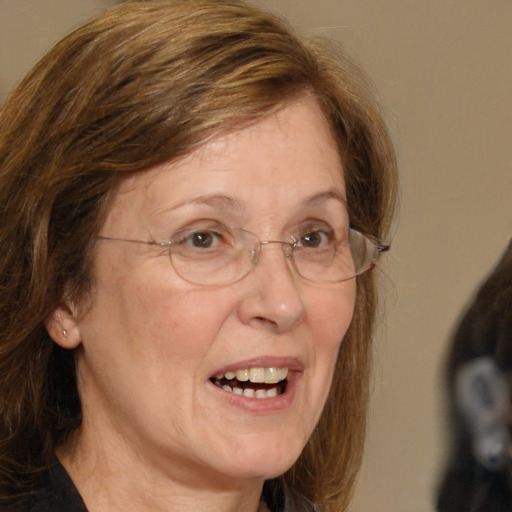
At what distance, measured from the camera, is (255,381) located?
1641mm

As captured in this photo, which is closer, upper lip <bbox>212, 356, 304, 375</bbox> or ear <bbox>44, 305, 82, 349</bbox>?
upper lip <bbox>212, 356, 304, 375</bbox>

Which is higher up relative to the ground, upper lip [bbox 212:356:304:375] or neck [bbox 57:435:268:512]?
upper lip [bbox 212:356:304:375]

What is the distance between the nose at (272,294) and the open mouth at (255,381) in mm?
78

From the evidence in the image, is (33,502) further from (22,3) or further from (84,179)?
(22,3)

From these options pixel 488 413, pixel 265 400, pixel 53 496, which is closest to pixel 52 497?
pixel 53 496

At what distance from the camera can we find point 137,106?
161cm

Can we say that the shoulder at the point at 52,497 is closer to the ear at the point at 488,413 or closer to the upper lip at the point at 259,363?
the upper lip at the point at 259,363

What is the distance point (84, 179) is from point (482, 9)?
4.01 feet

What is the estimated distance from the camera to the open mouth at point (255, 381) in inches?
64.5

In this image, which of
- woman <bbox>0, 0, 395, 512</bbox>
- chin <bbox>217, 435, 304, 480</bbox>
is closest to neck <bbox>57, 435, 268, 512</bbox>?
woman <bbox>0, 0, 395, 512</bbox>

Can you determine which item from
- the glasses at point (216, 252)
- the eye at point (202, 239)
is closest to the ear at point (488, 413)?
the glasses at point (216, 252)

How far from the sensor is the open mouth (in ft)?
5.38

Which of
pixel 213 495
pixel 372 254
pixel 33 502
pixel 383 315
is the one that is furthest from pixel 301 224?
pixel 383 315

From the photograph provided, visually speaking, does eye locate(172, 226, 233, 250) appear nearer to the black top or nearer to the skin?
the skin
